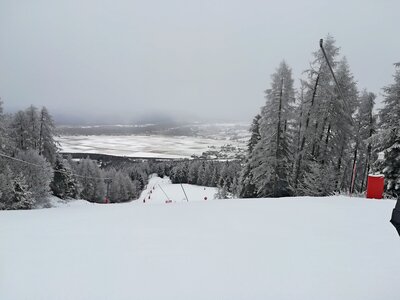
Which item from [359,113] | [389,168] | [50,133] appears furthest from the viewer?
[50,133]

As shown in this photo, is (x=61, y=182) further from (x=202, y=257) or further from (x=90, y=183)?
(x=202, y=257)

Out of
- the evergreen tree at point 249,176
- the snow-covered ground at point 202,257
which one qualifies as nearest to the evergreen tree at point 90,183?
the evergreen tree at point 249,176

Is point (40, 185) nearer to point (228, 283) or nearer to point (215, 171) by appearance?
point (228, 283)

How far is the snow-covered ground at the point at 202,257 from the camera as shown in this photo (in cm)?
368

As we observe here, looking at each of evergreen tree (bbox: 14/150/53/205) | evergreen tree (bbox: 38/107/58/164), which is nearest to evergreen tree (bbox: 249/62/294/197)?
evergreen tree (bbox: 14/150/53/205)

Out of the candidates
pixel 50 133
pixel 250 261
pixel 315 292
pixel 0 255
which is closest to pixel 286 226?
pixel 250 261

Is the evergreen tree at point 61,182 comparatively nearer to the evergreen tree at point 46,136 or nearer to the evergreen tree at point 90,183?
the evergreen tree at point 46,136

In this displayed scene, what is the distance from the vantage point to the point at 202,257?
15.3 ft

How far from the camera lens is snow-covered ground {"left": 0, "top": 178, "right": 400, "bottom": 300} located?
3.68m

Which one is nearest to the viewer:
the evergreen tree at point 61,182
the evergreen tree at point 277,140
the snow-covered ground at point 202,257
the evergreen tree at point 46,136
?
the snow-covered ground at point 202,257

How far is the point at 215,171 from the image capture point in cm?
Answer: 10294

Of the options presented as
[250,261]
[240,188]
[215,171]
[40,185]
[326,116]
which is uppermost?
[326,116]

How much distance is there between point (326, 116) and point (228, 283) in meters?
22.0

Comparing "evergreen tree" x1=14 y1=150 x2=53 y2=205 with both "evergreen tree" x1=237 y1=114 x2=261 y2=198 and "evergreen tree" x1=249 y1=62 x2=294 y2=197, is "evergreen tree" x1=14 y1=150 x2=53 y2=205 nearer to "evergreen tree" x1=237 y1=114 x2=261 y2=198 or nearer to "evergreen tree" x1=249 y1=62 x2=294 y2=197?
"evergreen tree" x1=237 y1=114 x2=261 y2=198
